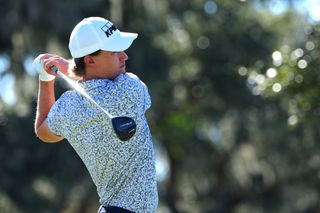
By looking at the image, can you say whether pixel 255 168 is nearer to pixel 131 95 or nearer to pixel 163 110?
pixel 163 110

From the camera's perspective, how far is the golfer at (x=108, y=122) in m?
5.40

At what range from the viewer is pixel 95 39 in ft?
18.0

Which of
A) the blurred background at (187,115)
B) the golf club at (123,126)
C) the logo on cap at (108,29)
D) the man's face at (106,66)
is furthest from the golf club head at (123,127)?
the blurred background at (187,115)

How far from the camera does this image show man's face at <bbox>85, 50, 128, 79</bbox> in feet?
18.2

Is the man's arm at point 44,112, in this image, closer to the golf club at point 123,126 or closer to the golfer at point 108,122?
the golfer at point 108,122

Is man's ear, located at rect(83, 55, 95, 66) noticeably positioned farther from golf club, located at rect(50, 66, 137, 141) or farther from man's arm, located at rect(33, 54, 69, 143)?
golf club, located at rect(50, 66, 137, 141)

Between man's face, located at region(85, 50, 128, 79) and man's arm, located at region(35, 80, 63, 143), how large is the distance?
1.03 ft

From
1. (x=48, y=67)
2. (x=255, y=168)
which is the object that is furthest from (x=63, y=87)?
(x=48, y=67)

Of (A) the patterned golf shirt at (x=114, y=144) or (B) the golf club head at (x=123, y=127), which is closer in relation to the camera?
(B) the golf club head at (x=123, y=127)

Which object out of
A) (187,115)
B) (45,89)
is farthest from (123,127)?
(187,115)

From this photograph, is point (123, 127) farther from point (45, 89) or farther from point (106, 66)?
point (45, 89)

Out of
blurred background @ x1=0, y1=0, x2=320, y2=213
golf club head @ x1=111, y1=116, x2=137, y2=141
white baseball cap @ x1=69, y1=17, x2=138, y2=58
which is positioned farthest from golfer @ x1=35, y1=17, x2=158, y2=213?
blurred background @ x1=0, y1=0, x2=320, y2=213

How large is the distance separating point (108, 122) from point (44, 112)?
1.61ft

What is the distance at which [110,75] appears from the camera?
5551 mm
